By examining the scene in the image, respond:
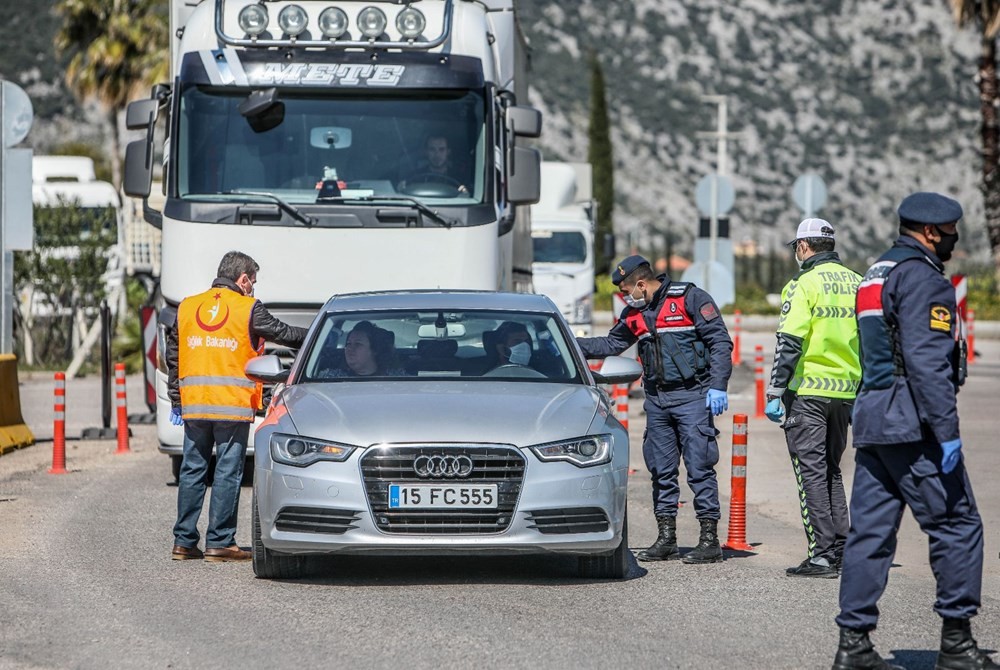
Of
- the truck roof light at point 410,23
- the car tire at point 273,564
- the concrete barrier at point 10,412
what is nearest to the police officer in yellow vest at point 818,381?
the car tire at point 273,564

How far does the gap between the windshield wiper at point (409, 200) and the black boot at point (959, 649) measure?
7.07 metres

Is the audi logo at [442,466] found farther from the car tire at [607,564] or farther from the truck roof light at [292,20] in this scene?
the truck roof light at [292,20]

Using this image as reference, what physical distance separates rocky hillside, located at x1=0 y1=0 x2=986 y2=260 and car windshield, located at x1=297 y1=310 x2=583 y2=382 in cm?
7912

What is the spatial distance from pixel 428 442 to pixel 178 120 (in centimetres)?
575

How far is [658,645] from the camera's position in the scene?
7.57 metres

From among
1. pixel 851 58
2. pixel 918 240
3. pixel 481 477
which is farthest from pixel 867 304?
pixel 851 58

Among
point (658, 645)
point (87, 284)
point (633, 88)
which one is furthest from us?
point (633, 88)

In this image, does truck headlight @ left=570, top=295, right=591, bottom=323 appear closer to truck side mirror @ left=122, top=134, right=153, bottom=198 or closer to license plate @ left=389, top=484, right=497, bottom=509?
truck side mirror @ left=122, top=134, right=153, bottom=198

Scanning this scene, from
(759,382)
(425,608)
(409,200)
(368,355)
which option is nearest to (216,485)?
(368,355)

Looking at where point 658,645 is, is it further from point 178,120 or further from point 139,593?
point 178,120

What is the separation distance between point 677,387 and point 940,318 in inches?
142

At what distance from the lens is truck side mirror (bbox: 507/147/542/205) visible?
548 inches

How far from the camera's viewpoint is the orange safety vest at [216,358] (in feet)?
33.2

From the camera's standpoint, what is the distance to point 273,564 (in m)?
9.30
